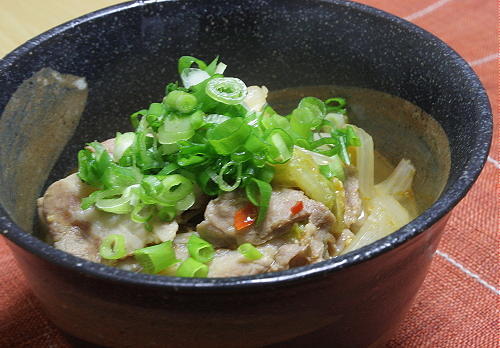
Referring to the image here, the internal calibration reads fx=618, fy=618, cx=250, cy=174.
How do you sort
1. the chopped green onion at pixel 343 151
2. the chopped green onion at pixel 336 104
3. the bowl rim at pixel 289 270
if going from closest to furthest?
the bowl rim at pixel 289 270, the chopped green onion at pixel 343 151, the chopped green onion at pixel 336 104

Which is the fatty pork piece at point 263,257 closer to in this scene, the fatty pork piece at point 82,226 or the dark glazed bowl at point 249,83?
the fatty pork piece at point 82,226

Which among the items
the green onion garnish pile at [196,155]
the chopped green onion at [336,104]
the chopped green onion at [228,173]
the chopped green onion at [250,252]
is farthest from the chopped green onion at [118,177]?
the chopped green onion at [336,104]

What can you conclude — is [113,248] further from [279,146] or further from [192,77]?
[192,77]

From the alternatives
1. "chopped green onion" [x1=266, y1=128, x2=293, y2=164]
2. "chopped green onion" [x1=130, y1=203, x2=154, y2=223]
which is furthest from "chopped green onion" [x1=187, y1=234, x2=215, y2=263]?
"chopped green onion" [x1=266, y1=128, x2=293, y2=164]

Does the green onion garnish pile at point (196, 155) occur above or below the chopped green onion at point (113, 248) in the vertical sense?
above

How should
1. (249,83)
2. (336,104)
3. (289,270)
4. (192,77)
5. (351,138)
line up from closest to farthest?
1. (289,270)
2. (351,138)
3. (192,77)
4. (336,104)
5. (249,83)

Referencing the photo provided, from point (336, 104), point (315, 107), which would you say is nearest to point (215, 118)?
point (315, 107)
